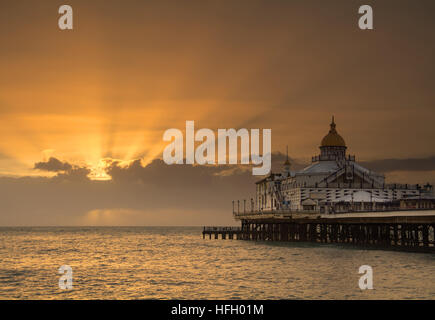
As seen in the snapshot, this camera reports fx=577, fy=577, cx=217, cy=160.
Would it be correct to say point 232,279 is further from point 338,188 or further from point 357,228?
point 338,188

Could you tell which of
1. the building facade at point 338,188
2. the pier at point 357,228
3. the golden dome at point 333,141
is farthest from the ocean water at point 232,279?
the golden dome at point 333,141

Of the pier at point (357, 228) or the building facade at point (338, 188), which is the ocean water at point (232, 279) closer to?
the pier at point (357, 228)

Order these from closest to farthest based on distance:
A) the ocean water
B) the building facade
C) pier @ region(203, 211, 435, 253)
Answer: the ocean water < pier @ region(203, 211, 435, 253) < the building facade

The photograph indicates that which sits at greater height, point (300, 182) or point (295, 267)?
point (300, 182)

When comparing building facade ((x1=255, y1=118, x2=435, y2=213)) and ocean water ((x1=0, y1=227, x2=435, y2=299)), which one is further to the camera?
building facade ((x1=255, y1=118, x2=435, y2=213))

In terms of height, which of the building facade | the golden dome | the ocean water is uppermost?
the golden dome

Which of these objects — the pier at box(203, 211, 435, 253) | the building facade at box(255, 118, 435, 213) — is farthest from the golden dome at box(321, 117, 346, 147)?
the pier at box(203, 211, 435, 253)

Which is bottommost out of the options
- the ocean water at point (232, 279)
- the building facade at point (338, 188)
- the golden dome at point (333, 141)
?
the ocean water at point (232, 279)

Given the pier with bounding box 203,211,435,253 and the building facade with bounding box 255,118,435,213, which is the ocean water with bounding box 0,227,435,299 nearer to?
the pier with bounding box 203,211,435,253

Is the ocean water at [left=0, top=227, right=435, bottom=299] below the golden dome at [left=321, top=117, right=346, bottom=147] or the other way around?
below
